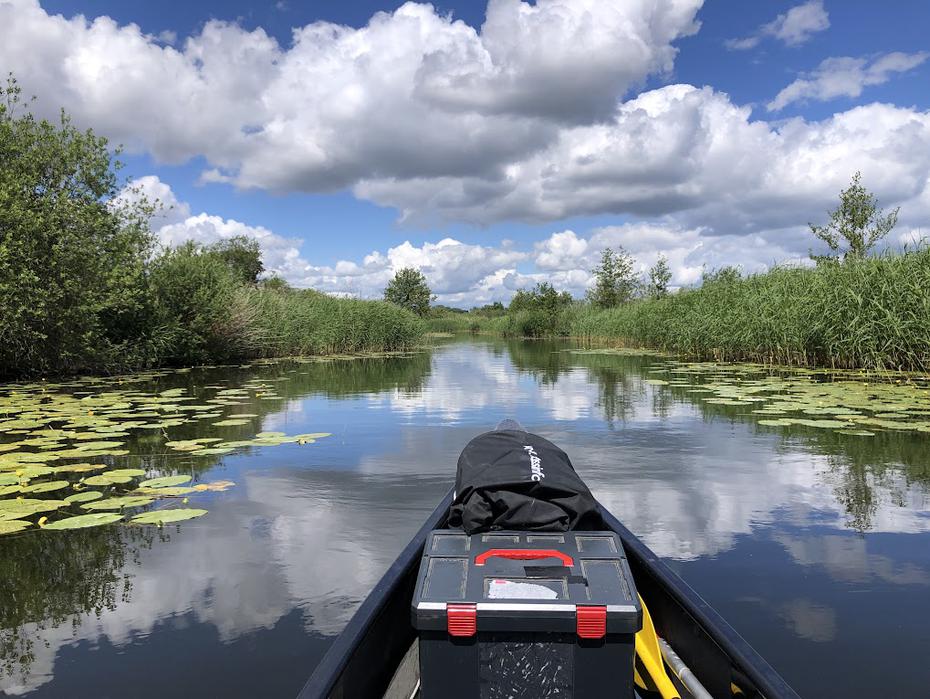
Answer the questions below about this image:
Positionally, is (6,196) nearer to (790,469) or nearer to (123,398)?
(123,398)

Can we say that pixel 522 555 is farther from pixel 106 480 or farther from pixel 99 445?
pixel 99 445

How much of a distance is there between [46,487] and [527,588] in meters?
3.95

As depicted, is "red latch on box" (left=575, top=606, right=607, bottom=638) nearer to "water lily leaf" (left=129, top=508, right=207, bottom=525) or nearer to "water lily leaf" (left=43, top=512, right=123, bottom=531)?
"water lily leaf" (left=129, top=508, right=207, bottom=525)

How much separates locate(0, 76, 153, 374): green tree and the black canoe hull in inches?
381

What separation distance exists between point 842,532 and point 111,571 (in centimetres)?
372

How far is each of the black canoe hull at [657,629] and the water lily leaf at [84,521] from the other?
2290mm

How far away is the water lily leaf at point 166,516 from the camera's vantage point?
3.56 meters

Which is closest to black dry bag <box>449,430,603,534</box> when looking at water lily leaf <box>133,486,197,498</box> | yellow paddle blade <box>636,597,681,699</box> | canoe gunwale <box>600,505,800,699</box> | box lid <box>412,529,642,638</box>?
box lid <box>412,529,642,638</box>

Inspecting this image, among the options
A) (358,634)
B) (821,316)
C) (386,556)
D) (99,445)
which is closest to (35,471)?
(99,445)

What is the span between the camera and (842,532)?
3.40 metres

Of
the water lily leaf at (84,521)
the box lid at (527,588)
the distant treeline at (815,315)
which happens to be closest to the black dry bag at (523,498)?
the box lid at (527,588)

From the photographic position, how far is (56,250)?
33.0ft

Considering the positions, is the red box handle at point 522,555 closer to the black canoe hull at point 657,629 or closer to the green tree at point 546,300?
the black canoe hull at point 657,629

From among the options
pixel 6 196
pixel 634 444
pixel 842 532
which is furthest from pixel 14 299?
pixel 842 532
